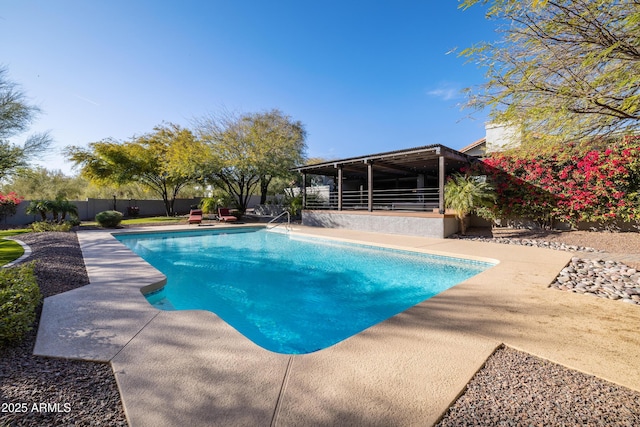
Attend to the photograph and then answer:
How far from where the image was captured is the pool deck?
1.64m

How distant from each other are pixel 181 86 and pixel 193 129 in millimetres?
6236

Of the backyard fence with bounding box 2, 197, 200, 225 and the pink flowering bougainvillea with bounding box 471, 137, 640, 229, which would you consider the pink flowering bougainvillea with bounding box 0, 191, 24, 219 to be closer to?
the backyard fence with bounding box 2, 197, 200, 225

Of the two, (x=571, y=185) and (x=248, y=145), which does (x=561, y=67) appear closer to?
(x=571, y=185)

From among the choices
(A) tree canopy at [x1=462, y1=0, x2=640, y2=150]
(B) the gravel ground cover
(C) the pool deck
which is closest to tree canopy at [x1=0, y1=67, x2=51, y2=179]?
(C) the pool deck

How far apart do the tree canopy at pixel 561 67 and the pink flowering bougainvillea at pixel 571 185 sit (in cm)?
475

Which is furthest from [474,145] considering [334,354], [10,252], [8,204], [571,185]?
[8,204]

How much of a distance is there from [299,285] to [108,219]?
11755 millimetres

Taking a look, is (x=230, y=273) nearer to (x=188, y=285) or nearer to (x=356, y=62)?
(x=188, y=285)

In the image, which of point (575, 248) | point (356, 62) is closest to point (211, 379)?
point (575, 248)

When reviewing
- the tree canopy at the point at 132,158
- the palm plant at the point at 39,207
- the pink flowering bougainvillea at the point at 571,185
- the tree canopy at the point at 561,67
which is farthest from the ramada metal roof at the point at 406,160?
the palm plant at the point at 39,207

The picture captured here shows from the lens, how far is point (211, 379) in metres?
1.92

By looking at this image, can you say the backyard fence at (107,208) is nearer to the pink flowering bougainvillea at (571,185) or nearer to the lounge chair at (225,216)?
the lounge chair at (225,216)

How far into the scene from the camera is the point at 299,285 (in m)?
5.73

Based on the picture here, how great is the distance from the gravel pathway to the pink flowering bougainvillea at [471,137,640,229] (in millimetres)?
9130
